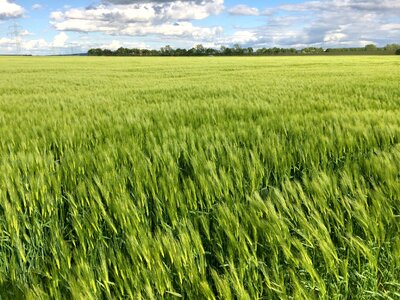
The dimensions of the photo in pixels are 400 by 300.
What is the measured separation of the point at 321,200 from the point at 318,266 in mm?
305

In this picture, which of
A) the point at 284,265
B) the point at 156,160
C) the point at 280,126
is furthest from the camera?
the point at 280,126

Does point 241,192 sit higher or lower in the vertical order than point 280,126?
lower

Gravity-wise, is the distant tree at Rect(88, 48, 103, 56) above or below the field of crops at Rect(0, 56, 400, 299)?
above

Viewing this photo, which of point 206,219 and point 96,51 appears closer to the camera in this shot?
point 206,219

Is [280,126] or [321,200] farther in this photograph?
[280,126]

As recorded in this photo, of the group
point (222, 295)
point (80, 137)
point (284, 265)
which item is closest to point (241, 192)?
point (284, 265)

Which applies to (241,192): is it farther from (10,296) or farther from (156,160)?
(10,296)

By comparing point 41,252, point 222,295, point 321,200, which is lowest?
point 41,252

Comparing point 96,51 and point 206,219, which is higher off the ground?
point 96,51

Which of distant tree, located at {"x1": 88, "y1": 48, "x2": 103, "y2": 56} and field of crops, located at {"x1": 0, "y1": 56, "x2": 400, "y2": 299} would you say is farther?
distant tree, located at {"x1": 88, "y1": 48, "x2": 103, "y2": 56}

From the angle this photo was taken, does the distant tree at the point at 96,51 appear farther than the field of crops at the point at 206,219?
Yes

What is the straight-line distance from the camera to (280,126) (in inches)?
117

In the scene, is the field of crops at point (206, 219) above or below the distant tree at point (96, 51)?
below

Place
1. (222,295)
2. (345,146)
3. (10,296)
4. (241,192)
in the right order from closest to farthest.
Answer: (222,295)
(10,296)
(241,192)
(345,146)
